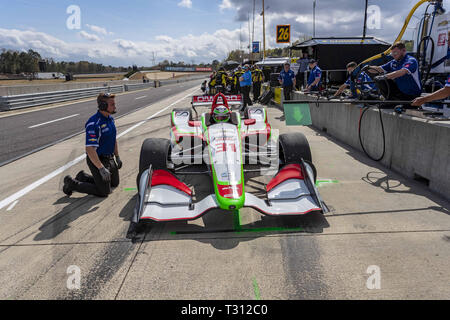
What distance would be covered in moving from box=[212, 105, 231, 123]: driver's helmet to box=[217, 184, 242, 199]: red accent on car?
6.52ft

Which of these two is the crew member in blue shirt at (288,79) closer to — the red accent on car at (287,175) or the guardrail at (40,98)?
the red accent on car at (287,175)

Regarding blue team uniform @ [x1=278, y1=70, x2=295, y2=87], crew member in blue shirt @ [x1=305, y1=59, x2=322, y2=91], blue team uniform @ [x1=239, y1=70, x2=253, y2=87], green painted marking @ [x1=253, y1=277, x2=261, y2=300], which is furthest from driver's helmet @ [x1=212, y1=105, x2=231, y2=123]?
blue team uniform @ [x1=239, y1=70, x2=253, y2=87]

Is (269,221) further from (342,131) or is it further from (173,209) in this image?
(342,131)

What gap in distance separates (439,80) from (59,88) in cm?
2612

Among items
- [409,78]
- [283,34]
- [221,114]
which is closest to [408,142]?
[409,78]

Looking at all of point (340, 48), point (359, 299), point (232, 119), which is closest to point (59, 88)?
point (340, 48)

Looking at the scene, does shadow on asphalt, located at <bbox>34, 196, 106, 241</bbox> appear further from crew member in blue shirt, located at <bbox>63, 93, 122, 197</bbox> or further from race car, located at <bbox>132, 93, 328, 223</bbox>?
race car, located at <bbox>132, 93, 328, 223</bbox>

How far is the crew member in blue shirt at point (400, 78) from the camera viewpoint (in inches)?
207

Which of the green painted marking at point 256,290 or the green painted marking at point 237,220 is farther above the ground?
the green painted marking at point 237,220

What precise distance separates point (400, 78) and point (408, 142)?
1.38 metres

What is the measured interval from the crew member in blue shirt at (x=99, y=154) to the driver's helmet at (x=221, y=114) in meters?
1.64

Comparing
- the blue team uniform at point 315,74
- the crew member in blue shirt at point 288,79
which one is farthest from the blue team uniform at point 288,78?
the blue team uniform at point 315,74

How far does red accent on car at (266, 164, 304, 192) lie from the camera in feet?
12.6
